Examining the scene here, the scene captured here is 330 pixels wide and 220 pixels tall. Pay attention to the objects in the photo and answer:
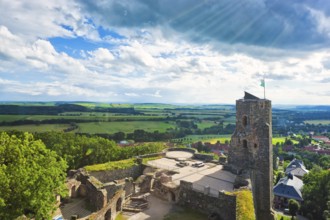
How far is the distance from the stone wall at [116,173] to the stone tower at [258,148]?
11.9 m

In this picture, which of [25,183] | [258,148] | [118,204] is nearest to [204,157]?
[258,148]

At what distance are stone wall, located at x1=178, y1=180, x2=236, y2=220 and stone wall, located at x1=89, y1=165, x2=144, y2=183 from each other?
10.7m

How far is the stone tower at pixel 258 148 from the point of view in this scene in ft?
98.4

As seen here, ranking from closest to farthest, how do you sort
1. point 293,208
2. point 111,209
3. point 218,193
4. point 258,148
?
point 111,209 → point 218,193 → point 258,148 → point 293,208

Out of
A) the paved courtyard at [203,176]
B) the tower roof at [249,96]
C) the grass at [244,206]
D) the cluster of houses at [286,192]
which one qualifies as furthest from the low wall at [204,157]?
the cluster of houses at [286,192]

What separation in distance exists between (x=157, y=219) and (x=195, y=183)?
600 cm

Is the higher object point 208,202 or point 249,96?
point 249,96

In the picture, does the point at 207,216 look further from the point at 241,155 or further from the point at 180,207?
the point at 241,155

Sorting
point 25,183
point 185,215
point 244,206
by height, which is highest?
point 25,183

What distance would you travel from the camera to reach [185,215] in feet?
77.5

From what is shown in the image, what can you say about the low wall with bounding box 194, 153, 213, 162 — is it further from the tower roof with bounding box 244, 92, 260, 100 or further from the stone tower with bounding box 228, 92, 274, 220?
the tower roof with bounding box 244, 92, 260, 100

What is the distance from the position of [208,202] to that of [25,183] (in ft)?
46.2

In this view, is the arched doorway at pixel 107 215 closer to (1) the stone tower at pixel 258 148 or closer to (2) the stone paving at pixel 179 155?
(1) the stone tower at pixel 258 148

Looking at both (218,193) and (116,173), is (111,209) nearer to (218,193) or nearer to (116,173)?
(218,193)
